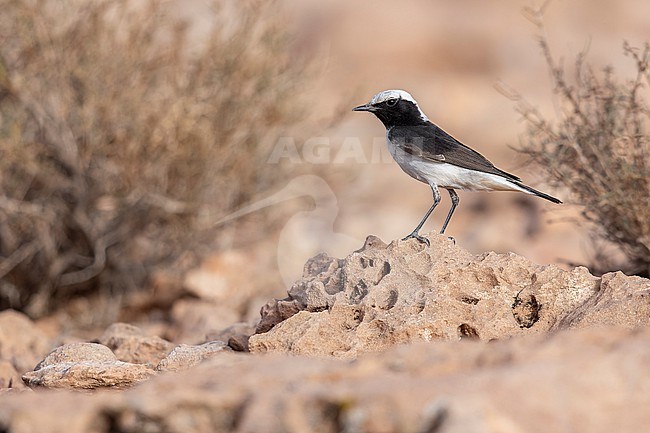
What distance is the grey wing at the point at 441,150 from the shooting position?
5.89m

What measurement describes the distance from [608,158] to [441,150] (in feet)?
4.57

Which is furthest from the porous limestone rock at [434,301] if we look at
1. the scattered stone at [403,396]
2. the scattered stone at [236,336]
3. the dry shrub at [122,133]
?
the dry shrub at [122,133]

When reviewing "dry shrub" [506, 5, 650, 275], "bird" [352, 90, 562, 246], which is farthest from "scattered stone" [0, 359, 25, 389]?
"dry shrub" [506, 5, 650, 275]

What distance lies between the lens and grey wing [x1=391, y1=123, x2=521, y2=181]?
5.89 meters

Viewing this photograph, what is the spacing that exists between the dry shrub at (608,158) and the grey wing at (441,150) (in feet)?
2.31

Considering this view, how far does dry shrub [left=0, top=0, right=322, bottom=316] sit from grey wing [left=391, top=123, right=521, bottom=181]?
9.94 ft

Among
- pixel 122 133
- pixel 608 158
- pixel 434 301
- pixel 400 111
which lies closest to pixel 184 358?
pixel 434 301

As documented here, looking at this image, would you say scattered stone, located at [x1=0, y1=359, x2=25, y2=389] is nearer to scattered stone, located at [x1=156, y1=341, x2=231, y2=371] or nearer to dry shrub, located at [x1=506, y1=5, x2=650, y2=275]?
scattered stone, located at [x1=156, y1=341, x2=231, y2=371]

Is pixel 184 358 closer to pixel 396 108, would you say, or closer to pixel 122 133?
pixel 396 108

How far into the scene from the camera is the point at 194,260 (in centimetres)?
999

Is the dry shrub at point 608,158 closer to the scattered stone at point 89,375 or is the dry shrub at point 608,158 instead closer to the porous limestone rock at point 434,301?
the porous limestone rock at point 434,301

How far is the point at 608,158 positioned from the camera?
6.59 m

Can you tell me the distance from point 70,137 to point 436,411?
677 cm

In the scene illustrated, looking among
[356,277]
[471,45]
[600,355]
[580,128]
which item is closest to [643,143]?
[580,128]
